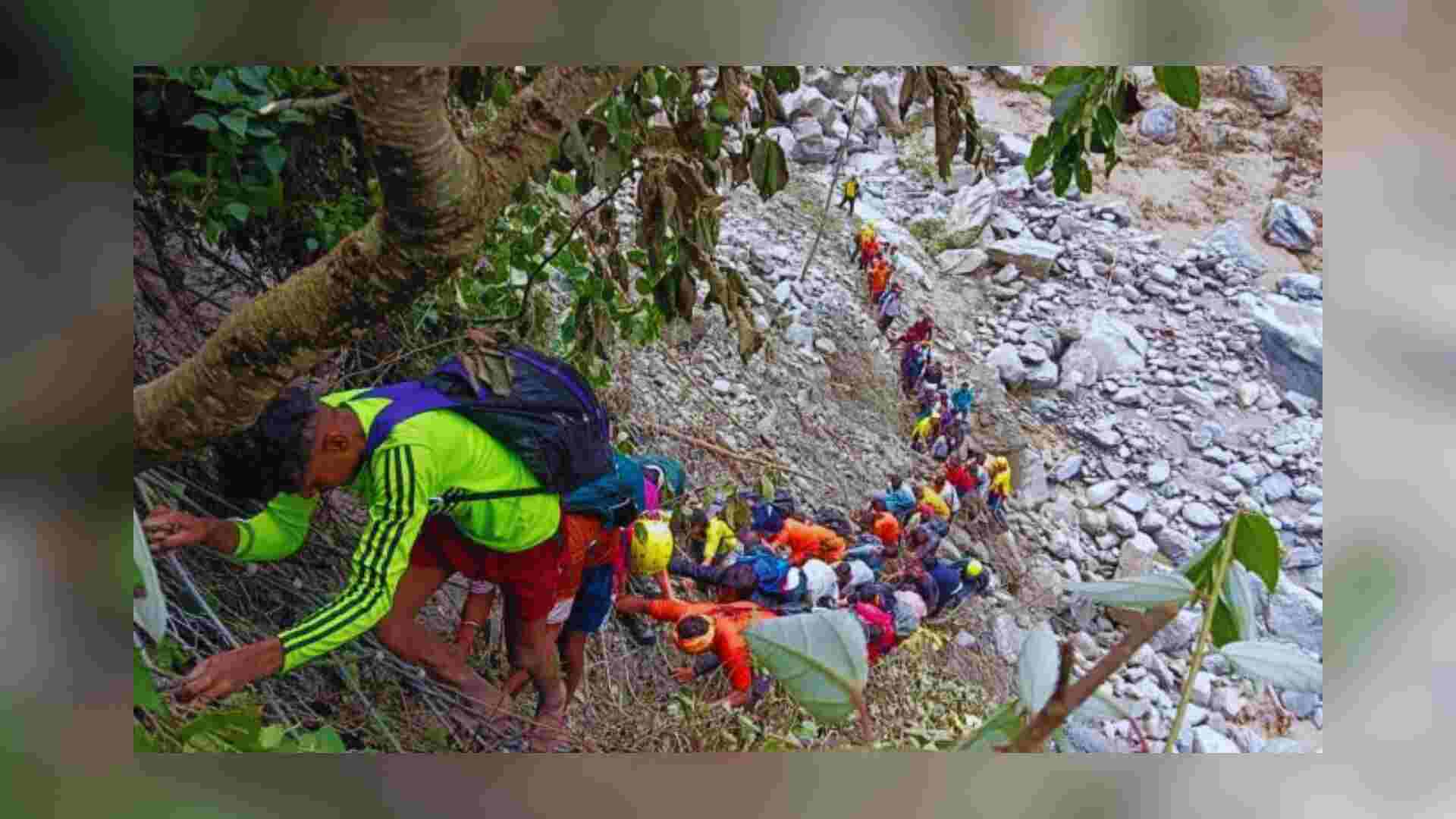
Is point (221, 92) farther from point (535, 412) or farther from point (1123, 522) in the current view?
point (1123, 522)

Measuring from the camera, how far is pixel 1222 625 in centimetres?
188

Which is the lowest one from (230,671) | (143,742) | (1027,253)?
(143,742)

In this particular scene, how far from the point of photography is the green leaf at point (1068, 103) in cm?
228

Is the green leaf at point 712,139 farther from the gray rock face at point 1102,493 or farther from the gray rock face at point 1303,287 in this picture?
the gray rock face at point 1303,287

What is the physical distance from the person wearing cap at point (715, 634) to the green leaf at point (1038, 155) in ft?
2.94

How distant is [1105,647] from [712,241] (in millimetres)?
974

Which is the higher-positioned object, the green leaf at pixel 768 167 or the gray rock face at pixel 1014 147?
the gray rock face at pixel 1014 147

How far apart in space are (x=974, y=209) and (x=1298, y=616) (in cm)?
90

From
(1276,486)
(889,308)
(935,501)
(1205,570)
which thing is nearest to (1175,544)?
(1276,486)

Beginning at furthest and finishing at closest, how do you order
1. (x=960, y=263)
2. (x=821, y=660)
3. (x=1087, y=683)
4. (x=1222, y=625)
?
(x=960, y=263) < (x=1222, y=625) < (x=821, y=660) < (x=1087, y=683)

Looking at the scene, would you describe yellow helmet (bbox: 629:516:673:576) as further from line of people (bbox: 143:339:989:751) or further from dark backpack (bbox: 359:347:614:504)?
dark backpack (bbox: 359:347:614:504)

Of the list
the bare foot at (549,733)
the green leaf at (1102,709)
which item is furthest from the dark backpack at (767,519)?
the green leaf at (1102,709)
